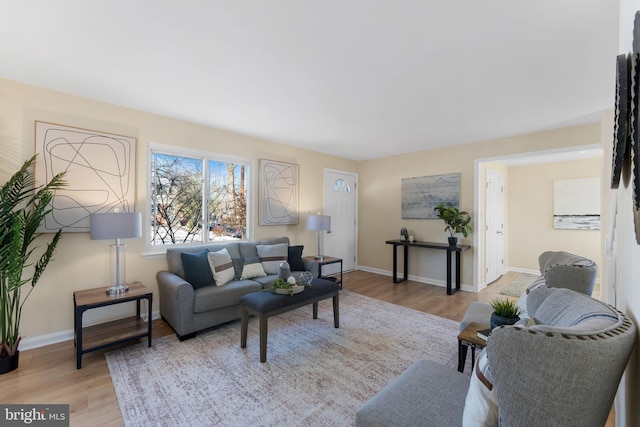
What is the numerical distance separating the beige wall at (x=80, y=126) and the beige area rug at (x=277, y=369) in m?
0.84

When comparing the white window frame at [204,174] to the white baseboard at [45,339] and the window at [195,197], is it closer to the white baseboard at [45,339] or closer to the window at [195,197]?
the window at [195,197]

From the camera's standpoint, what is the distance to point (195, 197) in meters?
3.70

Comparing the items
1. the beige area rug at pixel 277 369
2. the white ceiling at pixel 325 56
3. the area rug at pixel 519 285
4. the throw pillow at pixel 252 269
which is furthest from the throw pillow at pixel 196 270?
the area rug at pixel 519 285

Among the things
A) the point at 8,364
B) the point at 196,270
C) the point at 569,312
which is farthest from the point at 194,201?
the point at 569,312

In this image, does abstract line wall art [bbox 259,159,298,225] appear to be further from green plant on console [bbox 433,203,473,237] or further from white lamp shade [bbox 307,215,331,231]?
green plant on console [bbox 433,203,473,237]

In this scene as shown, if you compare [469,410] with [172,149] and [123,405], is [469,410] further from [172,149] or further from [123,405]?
[172,149]

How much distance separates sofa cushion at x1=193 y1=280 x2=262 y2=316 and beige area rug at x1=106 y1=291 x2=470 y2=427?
31 cm

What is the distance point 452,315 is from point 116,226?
3933 millimetres

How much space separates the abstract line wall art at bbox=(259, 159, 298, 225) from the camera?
14.1 ft

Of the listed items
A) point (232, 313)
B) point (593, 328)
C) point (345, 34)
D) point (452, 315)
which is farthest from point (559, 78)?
point (232, 313)

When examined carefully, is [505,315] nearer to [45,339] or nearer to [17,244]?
[17,244]

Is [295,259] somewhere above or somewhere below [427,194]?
below

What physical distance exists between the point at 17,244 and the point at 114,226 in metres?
0.62

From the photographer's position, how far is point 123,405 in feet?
5.98
